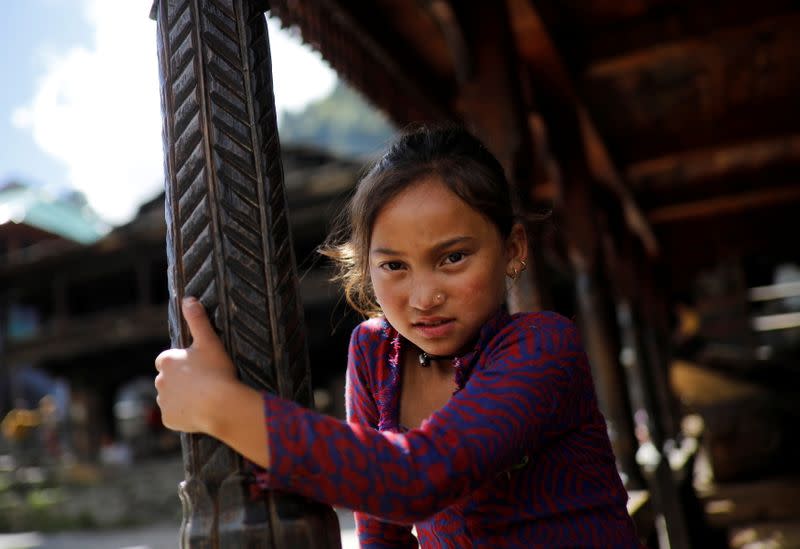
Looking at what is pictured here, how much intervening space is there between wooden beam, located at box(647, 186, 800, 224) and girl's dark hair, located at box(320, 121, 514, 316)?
7.81 meters

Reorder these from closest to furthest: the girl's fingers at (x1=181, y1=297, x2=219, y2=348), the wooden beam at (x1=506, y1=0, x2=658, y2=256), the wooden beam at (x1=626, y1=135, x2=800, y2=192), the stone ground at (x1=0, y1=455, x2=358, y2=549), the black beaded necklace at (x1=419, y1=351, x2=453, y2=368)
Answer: the girl's fingers at (x1=181, y1=297, x2=219, y2=348)
the black beaded necklace at (x1=419, y1=351, x2=453, y2=368)
the wooden beam at (x1=506, y1=0, x2=658, y2=256)
the wooden beam at (x1=626, y1=135, x2=800, y2=192)
the stone ground at (x1=0, y1=455, x2=358, y2=549)

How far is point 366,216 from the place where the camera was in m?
1.29

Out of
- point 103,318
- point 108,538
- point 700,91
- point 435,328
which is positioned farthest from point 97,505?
point 435,328

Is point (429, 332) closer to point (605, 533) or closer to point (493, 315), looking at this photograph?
point (493, 315)

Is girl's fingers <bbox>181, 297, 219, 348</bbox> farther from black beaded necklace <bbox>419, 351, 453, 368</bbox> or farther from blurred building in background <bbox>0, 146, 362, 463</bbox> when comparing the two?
blurred building in background <bbox>0, 146, 362, 463</bbox>

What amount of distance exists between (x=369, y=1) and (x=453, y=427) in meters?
3.02

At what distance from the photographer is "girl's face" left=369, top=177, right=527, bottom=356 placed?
1.21 m

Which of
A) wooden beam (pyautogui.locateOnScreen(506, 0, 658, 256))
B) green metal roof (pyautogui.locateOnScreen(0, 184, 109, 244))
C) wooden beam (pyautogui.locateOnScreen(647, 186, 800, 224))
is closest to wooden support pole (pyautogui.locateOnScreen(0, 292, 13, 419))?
green metal roof (pyautogui.locateOnScreen(0, 184, 109, 244))

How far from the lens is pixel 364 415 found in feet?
4.58

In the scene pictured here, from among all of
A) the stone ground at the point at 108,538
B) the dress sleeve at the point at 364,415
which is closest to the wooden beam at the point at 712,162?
the stone ground at the point at 108,538

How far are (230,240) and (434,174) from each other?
361 mm

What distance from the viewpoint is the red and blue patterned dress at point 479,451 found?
3.02ft

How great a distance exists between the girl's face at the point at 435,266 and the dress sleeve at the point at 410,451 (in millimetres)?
183

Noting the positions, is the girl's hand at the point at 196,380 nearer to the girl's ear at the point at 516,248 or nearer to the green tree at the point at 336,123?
the girl's ear at the point at 516,248
